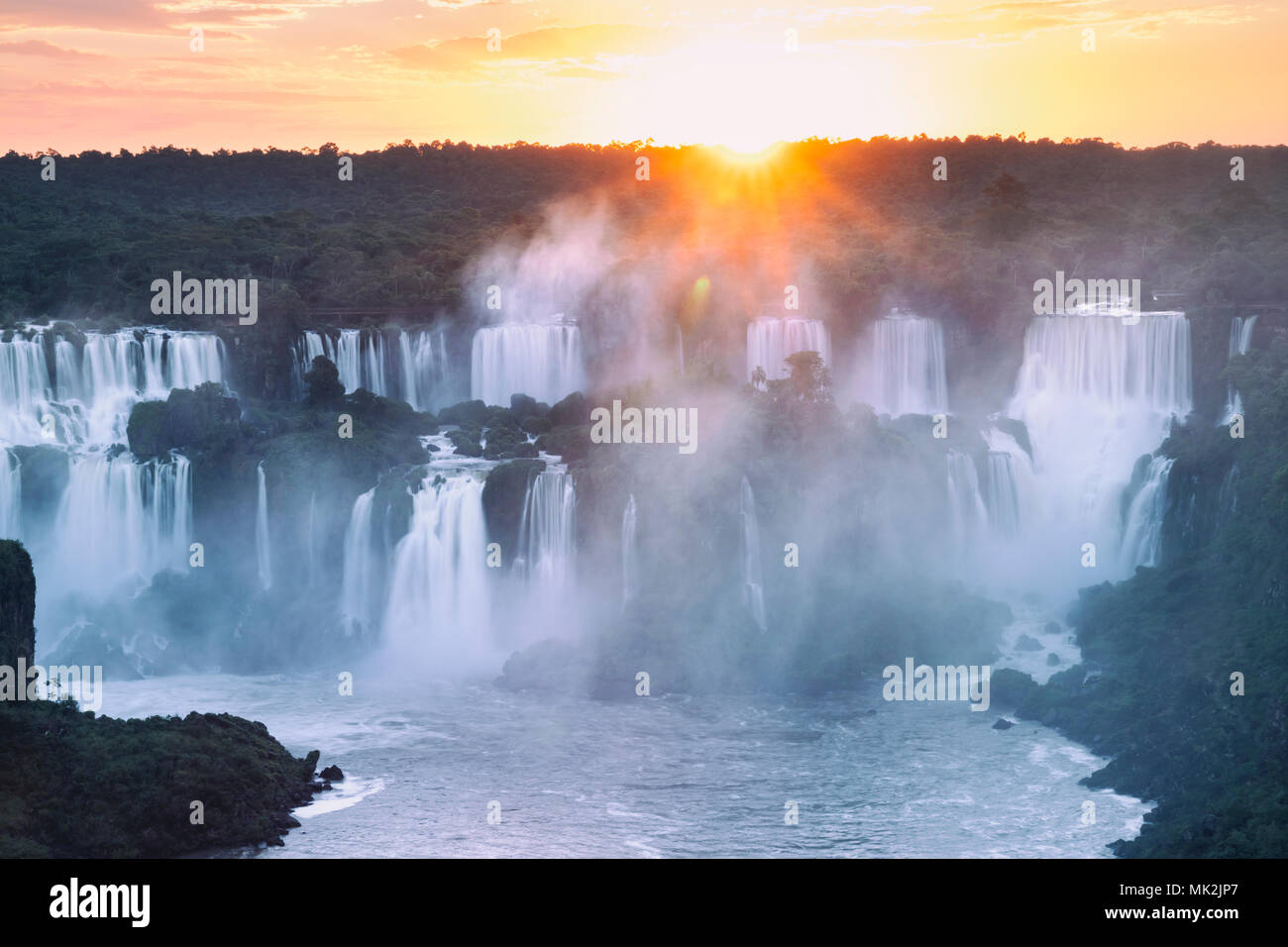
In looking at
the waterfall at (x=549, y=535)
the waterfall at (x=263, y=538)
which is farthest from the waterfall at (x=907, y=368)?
the waterfall at (x=263, y=538)

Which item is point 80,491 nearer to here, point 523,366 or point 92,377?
point 92,377

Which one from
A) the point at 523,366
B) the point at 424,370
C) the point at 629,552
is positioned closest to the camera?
the point at 629,552

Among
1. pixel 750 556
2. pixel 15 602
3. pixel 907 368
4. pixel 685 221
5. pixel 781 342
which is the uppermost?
pixel 685 221

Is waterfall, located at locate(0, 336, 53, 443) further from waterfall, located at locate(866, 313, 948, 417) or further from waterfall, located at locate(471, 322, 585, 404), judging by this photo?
waterfall, located at locate(866, 313, 948, 417)

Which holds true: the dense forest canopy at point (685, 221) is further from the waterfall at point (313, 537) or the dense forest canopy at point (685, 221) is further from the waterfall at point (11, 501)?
the waterfall at point (313, 537)

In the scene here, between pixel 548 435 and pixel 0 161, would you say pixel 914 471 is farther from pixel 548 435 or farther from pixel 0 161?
pixel 0 161

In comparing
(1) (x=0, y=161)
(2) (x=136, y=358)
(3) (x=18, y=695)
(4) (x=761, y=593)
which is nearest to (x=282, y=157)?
(1) (x=0, y=161)

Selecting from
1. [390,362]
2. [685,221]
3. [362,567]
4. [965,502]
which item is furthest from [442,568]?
[685,221]

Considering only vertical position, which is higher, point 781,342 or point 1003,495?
point 781,342
